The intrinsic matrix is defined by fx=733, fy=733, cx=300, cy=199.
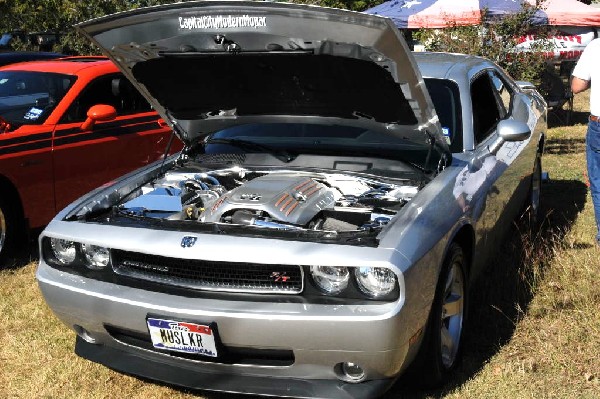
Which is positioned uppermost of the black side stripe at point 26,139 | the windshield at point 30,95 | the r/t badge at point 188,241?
the r/t badge at point 188,241

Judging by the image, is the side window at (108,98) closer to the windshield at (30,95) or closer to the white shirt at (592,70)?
the windshield at (30,95)

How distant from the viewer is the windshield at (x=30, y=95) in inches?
232

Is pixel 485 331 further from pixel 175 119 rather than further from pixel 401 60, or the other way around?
pixel 175 119

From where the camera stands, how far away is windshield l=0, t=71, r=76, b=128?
5891mm

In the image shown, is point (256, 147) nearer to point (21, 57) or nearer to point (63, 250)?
point (63, 250)

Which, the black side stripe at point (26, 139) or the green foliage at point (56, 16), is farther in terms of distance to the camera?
the green foliage at point (56, 16)

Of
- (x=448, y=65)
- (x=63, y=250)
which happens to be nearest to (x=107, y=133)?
(x=63, y=250)

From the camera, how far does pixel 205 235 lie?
318cm

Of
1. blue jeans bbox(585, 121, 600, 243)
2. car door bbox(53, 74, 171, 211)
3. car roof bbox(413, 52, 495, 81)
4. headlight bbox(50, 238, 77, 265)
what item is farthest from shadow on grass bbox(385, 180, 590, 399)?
car door bbox(53, 74, 171, 211)

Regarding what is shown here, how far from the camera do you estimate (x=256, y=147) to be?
176 inches

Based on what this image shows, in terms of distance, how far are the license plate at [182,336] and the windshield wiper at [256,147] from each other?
148cm

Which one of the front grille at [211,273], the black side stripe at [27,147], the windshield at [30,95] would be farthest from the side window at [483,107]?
the windshield at [30,95]

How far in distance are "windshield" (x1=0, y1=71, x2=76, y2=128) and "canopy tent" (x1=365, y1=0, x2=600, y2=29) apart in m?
Answer: 6.33

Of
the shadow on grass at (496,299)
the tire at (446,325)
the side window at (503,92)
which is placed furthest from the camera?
the side window at (503,92)
